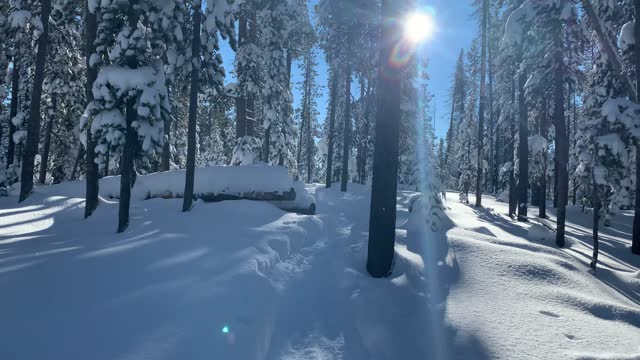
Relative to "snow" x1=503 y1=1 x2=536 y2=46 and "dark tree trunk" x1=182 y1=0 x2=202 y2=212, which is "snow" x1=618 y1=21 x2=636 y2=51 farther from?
"dark tree trunk" x1=182 y1=0 x2=202 y2=212

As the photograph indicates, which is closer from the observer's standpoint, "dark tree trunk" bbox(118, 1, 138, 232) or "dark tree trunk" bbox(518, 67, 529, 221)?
"dark tree trunk" bbox(118, 1, 138, 232)

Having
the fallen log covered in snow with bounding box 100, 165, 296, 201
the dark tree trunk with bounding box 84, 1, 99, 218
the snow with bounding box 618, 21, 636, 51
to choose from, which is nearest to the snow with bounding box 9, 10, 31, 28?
the dark tree trunk with bounding box 84, 1, 99, 218

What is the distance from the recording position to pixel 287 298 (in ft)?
20.4

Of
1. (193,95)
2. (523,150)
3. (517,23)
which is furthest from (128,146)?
(523,150)

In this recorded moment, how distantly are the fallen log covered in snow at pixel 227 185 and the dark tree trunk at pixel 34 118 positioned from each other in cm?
470

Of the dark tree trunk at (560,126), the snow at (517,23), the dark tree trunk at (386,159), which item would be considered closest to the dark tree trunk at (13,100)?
the dark tree trunk at (386,159)

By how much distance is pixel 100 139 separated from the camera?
9953 mm

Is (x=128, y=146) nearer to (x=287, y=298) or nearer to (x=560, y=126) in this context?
(x=287, y=298)

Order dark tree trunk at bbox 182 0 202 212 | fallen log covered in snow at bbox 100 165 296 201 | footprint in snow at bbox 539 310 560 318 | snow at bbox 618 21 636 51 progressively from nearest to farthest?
footprint in snow at bbox 539 310 560 318 < dark tree trunk at bbox 182 0 202 212 < snow at bbox 618 21 636 51 < fallen log covered in snow at bbox 100 165 296 201

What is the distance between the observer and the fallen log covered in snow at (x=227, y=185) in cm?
1423

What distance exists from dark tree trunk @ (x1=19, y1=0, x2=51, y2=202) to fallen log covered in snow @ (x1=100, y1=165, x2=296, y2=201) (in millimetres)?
4696

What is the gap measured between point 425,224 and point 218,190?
7743mm

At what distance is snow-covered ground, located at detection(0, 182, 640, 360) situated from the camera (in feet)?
13.8

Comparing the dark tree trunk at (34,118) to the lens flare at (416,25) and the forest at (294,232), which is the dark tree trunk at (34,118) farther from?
the lens flare at (416,25)
